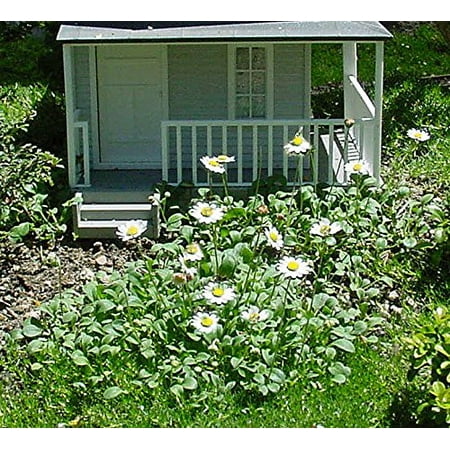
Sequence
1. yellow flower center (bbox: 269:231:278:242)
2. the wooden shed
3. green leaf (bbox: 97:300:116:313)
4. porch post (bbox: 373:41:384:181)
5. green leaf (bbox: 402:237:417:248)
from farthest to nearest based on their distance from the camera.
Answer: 1. the wooden shed
2. porch post (bbox: 373:41:384:181)
3. green leaf (bbox: 402:237:417:248)
4. green leaf (bbox: 97:300:116:313)
5. yellow flower center (bbox: 269:231:278:242)

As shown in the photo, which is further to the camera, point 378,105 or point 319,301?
point 378,105

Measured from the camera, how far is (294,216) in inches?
275

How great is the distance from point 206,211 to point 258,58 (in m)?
3.98

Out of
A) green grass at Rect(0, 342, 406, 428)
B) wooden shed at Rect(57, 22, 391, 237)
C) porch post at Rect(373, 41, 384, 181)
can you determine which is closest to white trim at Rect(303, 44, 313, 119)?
wooden shed at Rect(57, 22, 391, 237)

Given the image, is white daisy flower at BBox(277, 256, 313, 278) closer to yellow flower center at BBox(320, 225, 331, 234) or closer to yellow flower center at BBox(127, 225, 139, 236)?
yellow flower center at BBox(320, 225, 331, 234)

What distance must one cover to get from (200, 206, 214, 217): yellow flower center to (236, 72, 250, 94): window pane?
3836 millimetres

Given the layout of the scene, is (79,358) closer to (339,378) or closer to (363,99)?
(339,378)

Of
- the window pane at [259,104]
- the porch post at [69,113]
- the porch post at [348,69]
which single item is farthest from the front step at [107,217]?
the porch post at [348,69]

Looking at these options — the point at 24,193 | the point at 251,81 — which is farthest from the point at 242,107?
the point at 24,193

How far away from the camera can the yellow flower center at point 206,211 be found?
5.60 meters

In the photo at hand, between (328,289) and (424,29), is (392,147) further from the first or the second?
(424,29)

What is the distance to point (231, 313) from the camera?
18.3 feet

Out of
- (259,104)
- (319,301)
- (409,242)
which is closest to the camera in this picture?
(319,301)

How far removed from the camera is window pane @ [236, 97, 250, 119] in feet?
30.5
